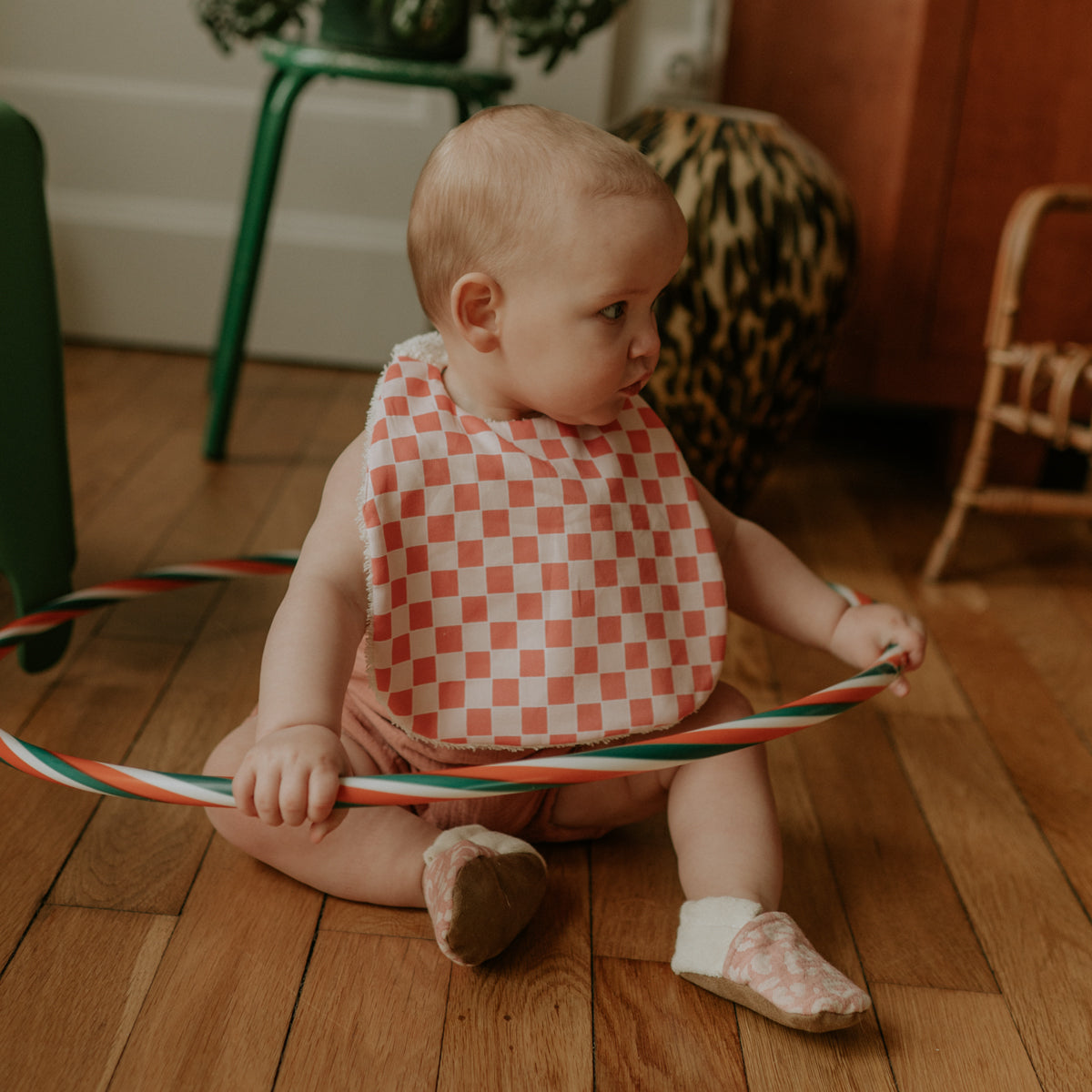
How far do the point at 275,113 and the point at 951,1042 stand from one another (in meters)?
1.35

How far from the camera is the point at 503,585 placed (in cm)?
75

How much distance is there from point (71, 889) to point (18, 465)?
356 mm

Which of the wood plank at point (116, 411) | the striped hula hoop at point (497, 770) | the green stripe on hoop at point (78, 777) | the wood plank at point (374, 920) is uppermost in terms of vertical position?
the striped hula hoop at point (497, 770)

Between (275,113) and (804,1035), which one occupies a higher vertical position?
(275,113)

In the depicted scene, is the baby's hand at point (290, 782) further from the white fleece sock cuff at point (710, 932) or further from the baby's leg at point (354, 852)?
the white fleece sock cuff at point (710, 932)

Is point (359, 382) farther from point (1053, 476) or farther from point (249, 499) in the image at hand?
point (1053, 476)

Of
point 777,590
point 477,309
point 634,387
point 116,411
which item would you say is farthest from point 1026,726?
point 116,411

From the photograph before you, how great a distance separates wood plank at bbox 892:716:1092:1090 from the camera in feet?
2.32

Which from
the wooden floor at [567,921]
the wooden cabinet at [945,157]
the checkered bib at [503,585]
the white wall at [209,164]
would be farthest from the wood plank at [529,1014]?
the white wall at [209,164]

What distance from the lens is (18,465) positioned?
0.93 metres

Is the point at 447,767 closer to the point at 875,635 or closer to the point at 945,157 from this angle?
the point at 875,635

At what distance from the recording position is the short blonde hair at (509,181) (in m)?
0.68

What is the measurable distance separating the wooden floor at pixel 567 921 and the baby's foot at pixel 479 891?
0.03 meters

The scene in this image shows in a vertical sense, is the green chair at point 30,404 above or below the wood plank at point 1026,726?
above
